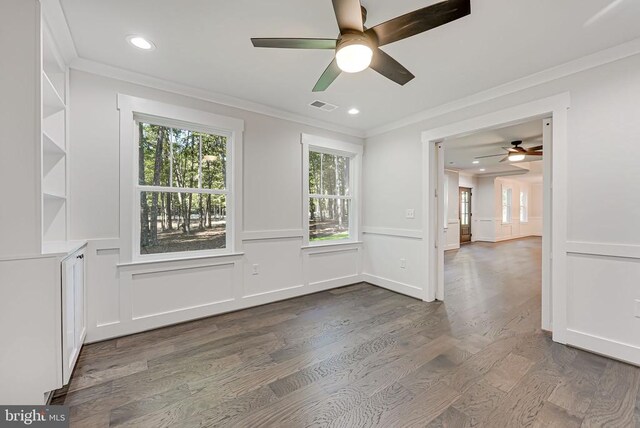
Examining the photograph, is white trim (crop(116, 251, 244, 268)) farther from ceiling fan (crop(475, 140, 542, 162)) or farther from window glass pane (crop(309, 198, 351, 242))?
ceiling fan (crop(475, 140, 542, 162))

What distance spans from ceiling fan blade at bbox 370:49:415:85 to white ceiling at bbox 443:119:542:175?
2144 mm

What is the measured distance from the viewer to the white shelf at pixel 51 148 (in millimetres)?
1992

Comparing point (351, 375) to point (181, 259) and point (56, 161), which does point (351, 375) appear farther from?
point (56, 161)

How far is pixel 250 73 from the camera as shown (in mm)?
2631

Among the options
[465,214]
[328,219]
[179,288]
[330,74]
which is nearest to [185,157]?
[179,288]

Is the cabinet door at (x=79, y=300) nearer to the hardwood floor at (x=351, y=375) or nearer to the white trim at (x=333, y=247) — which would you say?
the hardwood floor at (x=351, y=375)

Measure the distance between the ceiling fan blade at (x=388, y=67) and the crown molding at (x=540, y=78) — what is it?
4.76 ft

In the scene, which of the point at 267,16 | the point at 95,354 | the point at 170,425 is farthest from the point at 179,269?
the point at 267,16

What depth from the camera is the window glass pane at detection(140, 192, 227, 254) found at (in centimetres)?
284

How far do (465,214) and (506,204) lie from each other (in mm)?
2261

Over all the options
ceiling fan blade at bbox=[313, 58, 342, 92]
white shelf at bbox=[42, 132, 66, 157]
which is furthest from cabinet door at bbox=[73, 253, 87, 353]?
ceiling fan blade at bbox=[313, 58, 342, 92]

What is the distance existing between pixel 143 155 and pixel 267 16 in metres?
1.95

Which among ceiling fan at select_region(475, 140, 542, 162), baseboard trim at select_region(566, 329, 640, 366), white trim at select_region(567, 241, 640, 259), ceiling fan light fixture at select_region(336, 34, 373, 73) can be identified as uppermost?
ceiling fan at select_region(475, 140, 542, 162)

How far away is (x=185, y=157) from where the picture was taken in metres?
3.06
